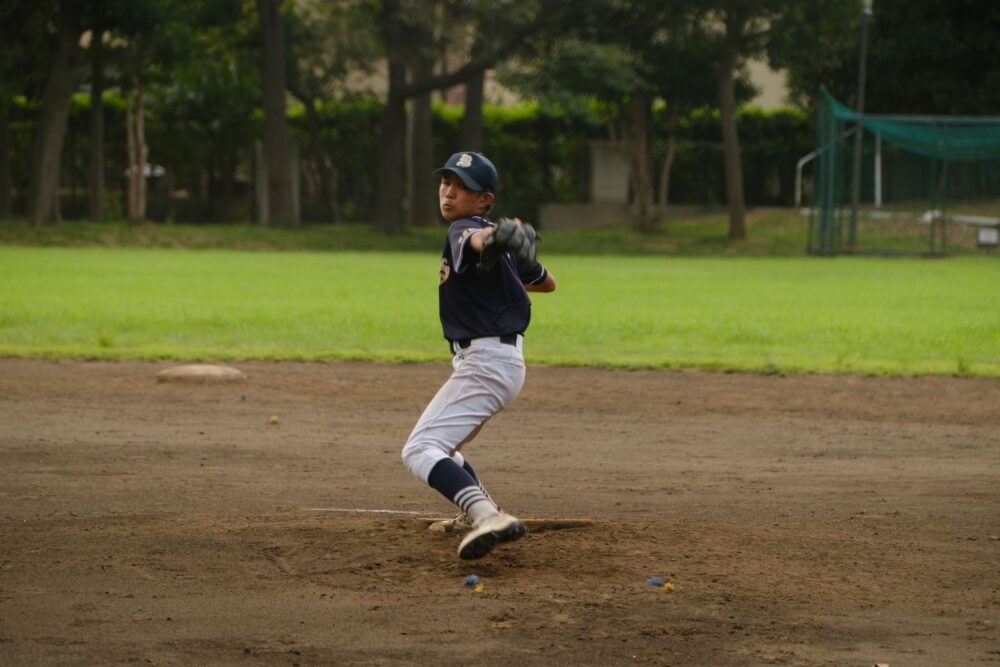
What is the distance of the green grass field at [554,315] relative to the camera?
44.9 feet

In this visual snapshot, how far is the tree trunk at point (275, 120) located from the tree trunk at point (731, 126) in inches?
403

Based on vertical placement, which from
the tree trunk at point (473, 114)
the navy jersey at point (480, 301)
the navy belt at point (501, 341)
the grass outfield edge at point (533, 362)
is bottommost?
the grass outfield edge at point (533, 362)

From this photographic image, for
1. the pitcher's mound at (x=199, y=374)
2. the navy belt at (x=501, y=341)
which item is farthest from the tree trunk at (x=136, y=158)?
the navy belt at (x=501, y=341)

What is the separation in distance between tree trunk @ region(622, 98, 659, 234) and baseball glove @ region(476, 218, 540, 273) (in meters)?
30.5

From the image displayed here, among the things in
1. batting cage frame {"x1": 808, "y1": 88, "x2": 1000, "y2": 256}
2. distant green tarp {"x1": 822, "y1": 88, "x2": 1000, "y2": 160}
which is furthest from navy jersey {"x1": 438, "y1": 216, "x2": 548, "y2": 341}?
distant green tarp {"x1": 822, "y1": 88, "x2": 1000, "y2": 160}

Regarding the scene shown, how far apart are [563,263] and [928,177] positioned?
27.2 feet

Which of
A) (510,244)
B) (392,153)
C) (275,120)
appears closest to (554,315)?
(510,244)

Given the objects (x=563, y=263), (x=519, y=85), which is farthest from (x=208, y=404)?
(x=519, y=85)

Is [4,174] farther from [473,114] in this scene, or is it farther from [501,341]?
[501,341]

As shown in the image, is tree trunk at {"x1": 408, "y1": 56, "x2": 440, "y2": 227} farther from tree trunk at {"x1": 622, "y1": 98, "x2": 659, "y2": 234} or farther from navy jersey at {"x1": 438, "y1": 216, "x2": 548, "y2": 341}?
navy jersey at {"x1": 438, "y1": 216, "x2": 548, "y2": 341}

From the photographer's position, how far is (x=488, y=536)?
5.34 m

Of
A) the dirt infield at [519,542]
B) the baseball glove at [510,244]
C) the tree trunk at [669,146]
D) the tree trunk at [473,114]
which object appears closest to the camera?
the dirt infield at [519,542]

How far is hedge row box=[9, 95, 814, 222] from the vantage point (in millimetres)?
39219

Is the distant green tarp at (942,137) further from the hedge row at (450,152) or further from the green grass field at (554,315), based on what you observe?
the hedge row at (450,152)
